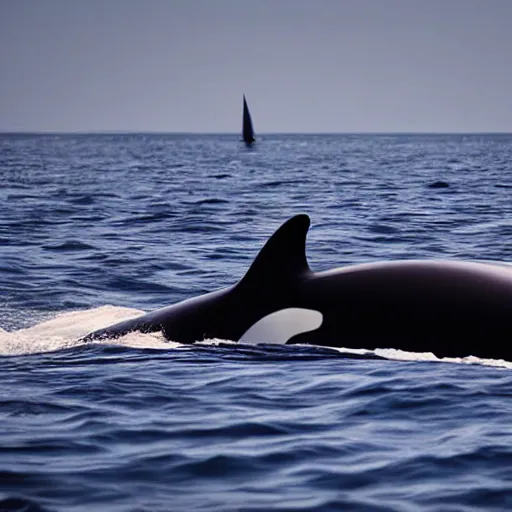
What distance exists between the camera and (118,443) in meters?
7.26

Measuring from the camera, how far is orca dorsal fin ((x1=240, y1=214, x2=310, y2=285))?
9.63m

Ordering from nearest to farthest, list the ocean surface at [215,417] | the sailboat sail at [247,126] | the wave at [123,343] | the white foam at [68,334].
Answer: the ocean surface at [215,417] < the wave at [123,343] < the white foam at [68,334] < the sailboat sail at [247,126]

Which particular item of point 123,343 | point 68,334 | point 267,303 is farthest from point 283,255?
point 68,334

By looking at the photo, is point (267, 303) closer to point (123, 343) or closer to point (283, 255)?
point (283, 255)

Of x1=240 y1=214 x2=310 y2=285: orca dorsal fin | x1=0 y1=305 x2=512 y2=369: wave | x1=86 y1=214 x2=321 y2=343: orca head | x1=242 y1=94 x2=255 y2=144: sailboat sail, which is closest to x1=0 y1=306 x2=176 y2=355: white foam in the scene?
x1=0 y1=305 x2=512 y2=369: wave

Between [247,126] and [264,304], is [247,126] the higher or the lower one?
the lower one

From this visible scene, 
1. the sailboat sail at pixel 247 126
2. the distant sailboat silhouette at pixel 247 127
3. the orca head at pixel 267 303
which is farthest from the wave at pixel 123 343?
the distant sailboat silhouette at pixel 247 127

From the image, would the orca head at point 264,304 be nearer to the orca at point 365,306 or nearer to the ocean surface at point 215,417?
the orca at point 365,306

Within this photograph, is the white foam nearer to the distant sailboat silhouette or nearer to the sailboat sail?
the sailboat sail

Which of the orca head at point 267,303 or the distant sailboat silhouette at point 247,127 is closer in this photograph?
the orca head at point 267,303

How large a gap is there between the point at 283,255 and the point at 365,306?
76 cm

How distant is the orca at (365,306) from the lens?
931 centimetres

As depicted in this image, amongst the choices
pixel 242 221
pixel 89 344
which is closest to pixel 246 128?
pixel 242 221

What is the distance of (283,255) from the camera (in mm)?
9742
